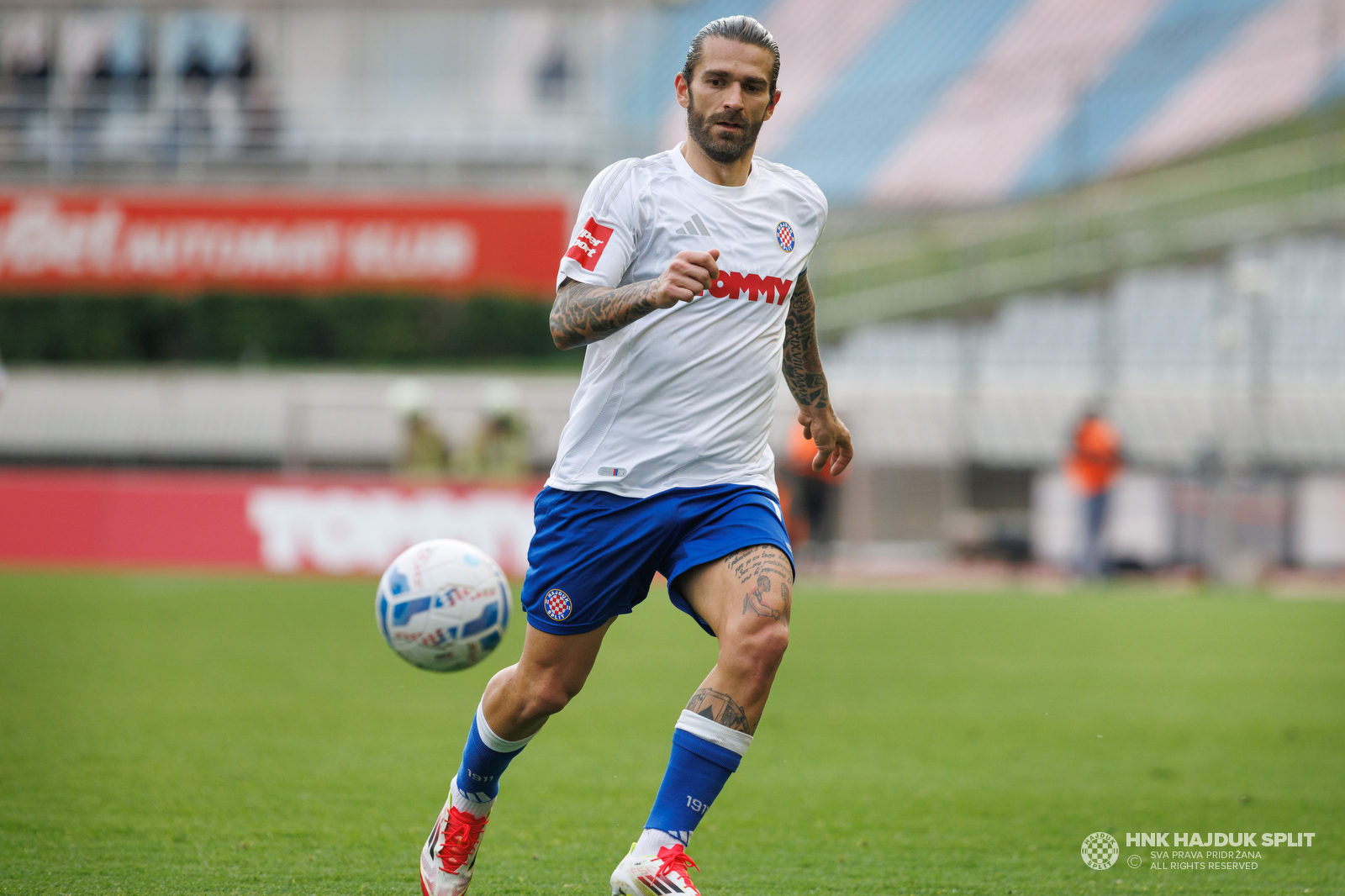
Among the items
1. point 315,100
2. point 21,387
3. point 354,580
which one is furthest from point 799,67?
point 354,580

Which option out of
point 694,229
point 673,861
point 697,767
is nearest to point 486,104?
point 694,229

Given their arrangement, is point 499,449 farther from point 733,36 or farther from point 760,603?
point 760,603

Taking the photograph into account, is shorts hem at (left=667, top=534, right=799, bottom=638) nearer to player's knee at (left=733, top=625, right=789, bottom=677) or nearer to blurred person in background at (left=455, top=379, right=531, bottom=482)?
player's knee at (left=733, top=625, right=789, bottom=677)

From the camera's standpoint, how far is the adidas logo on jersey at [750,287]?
3.90 meters

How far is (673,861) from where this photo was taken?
346 centimetres

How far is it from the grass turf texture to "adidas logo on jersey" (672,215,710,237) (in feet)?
6.26

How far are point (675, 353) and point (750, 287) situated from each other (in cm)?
29

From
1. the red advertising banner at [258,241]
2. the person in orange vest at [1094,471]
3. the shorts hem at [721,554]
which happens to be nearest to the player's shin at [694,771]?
the shorts hem at [721,554]

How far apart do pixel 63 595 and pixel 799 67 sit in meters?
25.9

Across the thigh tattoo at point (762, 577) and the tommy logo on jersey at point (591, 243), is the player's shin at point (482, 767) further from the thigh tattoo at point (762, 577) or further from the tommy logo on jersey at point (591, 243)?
the tommy logo on jersey at point (591, 243)

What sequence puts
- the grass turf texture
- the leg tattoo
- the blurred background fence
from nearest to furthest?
the leg tattoo < the grass turf texture < the blurred background fence

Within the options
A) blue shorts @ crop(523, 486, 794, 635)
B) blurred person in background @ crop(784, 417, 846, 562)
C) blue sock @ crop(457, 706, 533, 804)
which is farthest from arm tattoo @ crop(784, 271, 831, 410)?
blurred person in background @ crop(784, 417, 846, 562)

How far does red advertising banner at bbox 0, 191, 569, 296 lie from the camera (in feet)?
75.9

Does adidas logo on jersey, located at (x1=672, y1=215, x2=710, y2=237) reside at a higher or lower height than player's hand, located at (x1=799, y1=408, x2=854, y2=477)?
higher
